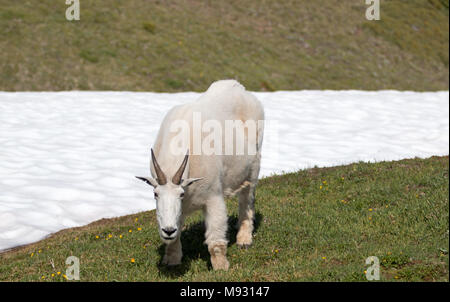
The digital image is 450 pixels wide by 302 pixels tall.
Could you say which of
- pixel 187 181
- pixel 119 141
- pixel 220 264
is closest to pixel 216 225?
pixel 220 264

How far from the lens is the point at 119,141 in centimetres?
2134

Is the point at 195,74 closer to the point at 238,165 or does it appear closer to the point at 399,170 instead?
the point at 399,170

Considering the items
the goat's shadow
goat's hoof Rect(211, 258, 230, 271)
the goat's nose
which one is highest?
the goat's nose

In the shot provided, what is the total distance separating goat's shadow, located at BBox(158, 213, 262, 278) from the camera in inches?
352

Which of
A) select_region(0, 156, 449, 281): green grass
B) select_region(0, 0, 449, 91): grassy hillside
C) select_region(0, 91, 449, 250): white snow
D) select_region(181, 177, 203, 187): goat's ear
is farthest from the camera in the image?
select_region(0, 0, 449, 91): grassy hillside

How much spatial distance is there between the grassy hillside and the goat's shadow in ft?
84.5

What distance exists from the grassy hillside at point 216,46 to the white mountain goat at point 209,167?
26.7 metres

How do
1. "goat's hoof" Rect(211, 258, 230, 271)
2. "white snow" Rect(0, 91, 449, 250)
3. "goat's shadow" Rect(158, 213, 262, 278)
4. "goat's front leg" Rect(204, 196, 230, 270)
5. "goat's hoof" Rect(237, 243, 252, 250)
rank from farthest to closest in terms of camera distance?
"white snow" Rect(0, 91, 449, 250)
"goat's hoof" Rect(237, 243, 252, 250)
"goat's shadow" Rect(158, 213, 262, 278)
"goat's hoof" Rect(211, 258, 230, 271)
"goat's front leg" Rect(204, 196, 230, 270)

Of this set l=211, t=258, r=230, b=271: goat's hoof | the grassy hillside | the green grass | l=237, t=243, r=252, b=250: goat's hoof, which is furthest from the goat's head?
the grassy hillside

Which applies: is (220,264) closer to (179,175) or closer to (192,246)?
(192,246)

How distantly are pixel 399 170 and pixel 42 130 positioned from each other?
15.9 m

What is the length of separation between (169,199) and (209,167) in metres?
1.39

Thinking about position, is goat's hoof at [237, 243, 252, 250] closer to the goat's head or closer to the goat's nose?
the goat's head
